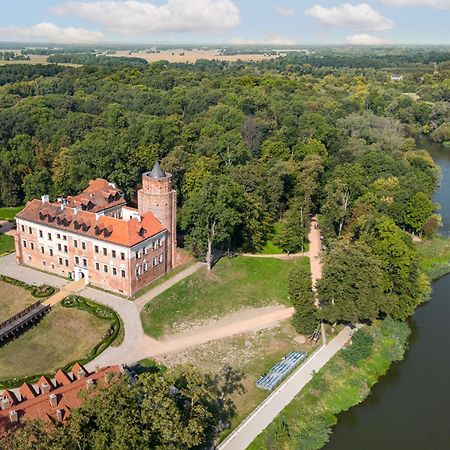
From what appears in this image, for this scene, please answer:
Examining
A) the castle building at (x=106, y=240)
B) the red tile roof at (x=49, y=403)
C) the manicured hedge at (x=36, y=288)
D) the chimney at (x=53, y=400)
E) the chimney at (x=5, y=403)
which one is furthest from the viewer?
the castle building at (x=106, y=240)

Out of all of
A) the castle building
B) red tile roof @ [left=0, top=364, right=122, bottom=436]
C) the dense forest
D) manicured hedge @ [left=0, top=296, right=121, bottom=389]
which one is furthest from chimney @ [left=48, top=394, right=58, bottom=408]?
the dense forest

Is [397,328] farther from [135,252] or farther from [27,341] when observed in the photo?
[27,341]

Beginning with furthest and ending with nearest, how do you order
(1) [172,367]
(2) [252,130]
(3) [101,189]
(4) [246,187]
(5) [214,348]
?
(2) [252,130] < (4) [246,187] < (3) [101,189] < (5) [214,348] < (1) [172,367]

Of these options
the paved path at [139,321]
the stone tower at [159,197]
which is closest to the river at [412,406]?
the paved path at [139,321]

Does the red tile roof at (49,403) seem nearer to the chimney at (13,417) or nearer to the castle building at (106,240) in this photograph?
the chimney at (13,417)

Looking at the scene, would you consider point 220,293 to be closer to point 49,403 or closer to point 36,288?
point 36,288

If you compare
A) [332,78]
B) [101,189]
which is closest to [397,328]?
[101,189]
